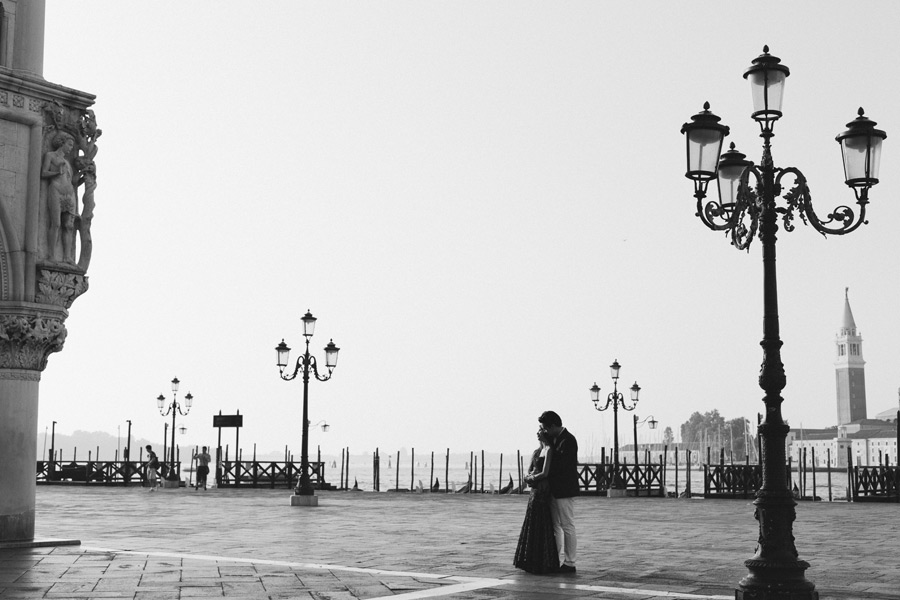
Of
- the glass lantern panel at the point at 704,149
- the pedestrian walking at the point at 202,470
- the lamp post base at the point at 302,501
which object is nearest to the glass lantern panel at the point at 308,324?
the lamp post base at the point at 302,501

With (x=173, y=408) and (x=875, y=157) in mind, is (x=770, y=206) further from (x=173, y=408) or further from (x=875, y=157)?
(x=173, y=408)

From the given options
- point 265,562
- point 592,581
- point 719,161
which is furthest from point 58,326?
point 719,161

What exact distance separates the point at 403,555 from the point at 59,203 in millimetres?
5842

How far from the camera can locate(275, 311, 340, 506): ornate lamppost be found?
2397 centimetres

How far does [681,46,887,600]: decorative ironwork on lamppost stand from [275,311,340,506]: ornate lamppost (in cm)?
1641

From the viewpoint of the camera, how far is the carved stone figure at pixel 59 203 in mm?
12641

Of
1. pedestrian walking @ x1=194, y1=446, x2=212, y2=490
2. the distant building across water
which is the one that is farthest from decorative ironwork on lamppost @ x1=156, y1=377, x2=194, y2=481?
the distant building across water

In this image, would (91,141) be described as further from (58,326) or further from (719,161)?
(719,161)

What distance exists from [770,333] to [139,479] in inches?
1447

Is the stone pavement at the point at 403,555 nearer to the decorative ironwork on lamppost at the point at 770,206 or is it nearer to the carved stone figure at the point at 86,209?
the decorative ironwork on lamppost at the point at 770,206

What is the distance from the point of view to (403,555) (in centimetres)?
1211

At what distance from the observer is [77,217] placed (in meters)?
12.9

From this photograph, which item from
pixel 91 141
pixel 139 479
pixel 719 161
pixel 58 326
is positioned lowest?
pixel 139 479

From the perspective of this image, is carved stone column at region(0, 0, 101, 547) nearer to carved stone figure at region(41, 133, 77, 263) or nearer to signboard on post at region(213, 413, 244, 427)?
carved stone figure at region(41, 133, 77, 263)
